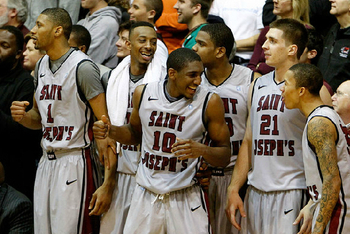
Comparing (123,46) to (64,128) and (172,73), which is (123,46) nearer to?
(64,128)

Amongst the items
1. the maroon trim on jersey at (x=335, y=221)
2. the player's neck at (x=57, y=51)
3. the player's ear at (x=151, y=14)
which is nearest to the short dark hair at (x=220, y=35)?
the player's neck at (x=57, y=51)

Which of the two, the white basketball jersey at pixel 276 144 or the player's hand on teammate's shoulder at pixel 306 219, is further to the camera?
the white basketball jersey at pixel 276 144

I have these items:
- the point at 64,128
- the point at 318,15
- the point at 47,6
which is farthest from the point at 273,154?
the point at 47,6

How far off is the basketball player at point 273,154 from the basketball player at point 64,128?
1.29m

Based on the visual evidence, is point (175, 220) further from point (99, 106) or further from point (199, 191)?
point (99, 106)

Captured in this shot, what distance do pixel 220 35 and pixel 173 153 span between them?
132 centimetres

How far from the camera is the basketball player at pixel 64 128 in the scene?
517cm

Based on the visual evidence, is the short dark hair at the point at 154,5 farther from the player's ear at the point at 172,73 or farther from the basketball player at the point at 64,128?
the player's ear at the point at 172,73

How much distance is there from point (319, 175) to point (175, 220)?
1147 millimetres

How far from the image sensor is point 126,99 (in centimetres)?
523

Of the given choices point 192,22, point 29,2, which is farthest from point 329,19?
point 29,2

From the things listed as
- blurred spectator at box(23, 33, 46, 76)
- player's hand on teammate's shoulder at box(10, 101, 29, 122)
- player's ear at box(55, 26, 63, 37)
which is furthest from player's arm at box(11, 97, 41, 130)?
blurred spectator at box(23, 33, 46, 76)

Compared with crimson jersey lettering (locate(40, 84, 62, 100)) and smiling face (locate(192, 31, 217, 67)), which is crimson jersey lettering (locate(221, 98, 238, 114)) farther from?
crimson jersey lettering (locate(40, 84, 62, 100))

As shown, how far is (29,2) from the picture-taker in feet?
27.1
